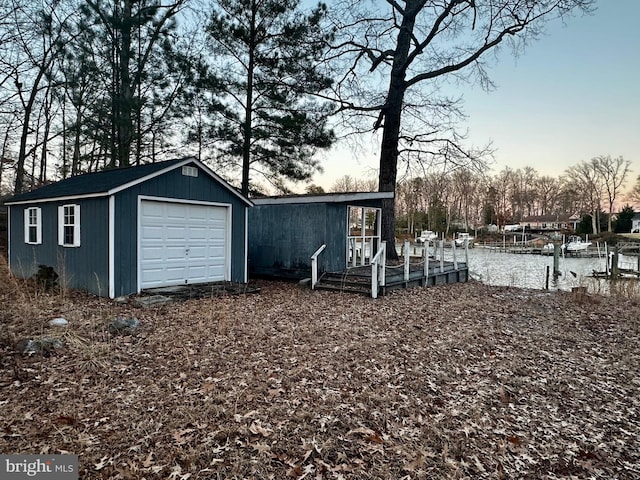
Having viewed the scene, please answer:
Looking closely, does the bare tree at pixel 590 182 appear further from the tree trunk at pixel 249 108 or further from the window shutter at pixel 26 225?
the window shutter at pixel 26 225

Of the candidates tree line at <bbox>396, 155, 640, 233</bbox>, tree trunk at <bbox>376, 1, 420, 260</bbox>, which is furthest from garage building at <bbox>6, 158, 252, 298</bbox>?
tree line at <bbox>396, 155, 640, 233</bbox>

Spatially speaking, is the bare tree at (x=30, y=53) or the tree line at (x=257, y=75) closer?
the tree line at (x=257, y=75)

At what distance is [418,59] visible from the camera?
15016 mm

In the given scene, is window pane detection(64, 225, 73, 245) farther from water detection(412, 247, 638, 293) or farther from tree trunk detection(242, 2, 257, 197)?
water detection(412, 247, 638, 293)

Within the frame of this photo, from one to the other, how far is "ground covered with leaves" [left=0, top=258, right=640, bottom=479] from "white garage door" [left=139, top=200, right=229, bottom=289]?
1780mm

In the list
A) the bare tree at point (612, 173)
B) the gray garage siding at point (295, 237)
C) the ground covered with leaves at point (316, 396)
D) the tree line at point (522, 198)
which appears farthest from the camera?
the bare tree at point (612, 173)

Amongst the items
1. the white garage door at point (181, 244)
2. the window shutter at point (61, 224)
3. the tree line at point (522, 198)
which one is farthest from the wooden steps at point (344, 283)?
the tree line at point (522, 198)

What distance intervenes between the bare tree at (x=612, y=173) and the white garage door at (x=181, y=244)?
206 feet

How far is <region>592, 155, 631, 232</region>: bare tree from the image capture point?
2200 inches

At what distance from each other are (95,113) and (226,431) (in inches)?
547

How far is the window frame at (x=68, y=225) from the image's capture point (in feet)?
28.5

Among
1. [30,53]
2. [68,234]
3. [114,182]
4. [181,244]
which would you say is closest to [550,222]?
[181,244]

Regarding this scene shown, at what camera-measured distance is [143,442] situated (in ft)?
9.68

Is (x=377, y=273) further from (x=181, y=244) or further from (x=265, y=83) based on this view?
(x=265, y=83)
